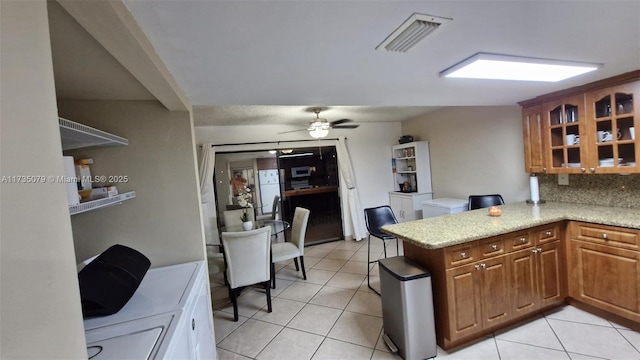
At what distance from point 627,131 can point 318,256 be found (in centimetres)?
381

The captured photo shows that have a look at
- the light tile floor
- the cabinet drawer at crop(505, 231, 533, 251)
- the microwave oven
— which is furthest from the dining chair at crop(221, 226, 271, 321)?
the microwave oven

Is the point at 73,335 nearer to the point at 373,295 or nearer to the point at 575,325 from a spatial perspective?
the point at 373,295

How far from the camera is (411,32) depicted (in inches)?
48.1

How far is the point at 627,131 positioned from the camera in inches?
89.6

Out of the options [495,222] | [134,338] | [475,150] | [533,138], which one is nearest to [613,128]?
[533,138]

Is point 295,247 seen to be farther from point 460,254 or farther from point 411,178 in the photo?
point 411,178

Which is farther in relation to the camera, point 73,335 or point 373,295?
point 373,295

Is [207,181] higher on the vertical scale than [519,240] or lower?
higher

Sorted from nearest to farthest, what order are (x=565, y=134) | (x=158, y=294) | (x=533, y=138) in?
(x=158, y=294), (x=565, y=134), (x=533, y=138)

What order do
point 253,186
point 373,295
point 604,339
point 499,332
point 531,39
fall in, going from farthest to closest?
point 253,186 → point 373,295 → point 499,332 → point 604,339 → point 531,39

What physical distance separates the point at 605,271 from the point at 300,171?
4071 millimetres

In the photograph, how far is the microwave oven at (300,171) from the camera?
16.5 feet

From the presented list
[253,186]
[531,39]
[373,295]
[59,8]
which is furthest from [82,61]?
[253,186]

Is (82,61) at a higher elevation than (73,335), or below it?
higher
